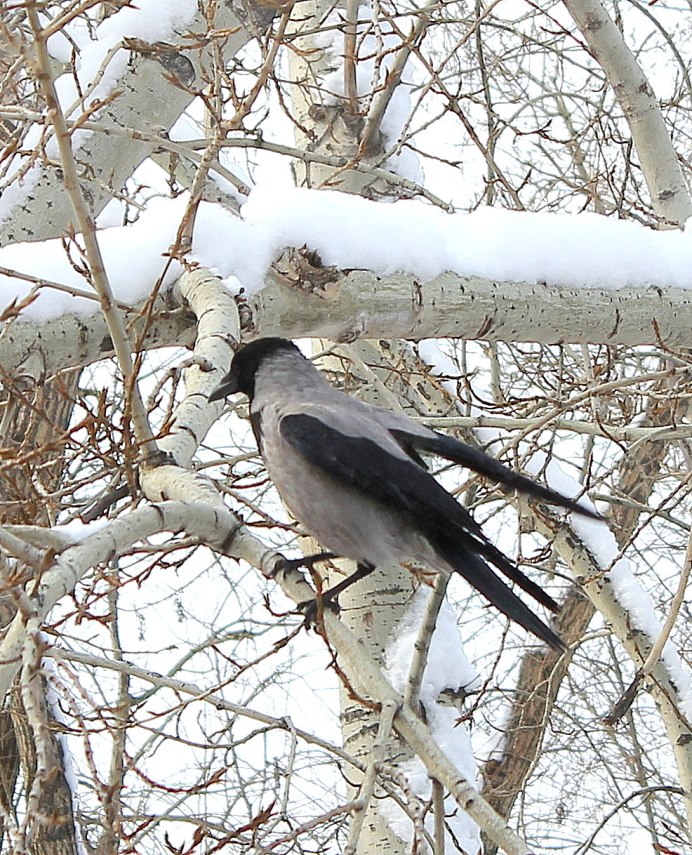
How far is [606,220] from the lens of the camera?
129 inches

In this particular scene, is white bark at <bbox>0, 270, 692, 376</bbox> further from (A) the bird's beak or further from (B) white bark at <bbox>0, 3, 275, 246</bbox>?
(B) white bark at <bbox>0, 3, 275, 246</bbox>

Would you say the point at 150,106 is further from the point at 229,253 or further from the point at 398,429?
the point at 398,429

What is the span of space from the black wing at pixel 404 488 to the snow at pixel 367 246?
0.54 m

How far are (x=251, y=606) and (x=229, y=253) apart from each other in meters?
5.23

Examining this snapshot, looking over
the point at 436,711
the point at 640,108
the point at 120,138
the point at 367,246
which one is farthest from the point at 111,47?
the point at 436,711

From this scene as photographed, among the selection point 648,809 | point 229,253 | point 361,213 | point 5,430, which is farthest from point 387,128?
point 648,809

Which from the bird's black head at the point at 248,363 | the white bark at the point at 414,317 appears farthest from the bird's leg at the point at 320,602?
the white bark at the point at 414,317

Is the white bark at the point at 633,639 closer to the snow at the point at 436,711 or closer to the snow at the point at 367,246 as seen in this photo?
the snow at the point at 436,711

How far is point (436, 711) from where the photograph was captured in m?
3.53

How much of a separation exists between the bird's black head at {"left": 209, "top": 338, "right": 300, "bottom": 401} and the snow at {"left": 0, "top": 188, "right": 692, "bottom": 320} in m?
0.15

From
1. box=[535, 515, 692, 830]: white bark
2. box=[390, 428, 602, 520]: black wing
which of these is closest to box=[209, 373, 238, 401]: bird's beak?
box=[390, 428, 602, 520]: black wing

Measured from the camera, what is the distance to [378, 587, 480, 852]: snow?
345 centimetres

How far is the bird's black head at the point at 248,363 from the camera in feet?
9.09

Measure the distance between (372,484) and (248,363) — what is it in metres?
0.59
